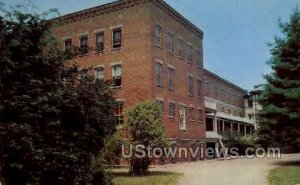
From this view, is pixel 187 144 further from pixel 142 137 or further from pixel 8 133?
pixel 8 133

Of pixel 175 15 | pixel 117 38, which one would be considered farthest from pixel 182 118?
pixel 117 38

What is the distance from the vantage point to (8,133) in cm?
900

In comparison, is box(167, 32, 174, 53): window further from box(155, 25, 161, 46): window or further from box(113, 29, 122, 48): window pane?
box(113, 29, 122, 48): window pane

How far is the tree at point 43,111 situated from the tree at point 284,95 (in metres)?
15.9

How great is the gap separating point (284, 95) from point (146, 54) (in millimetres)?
10405

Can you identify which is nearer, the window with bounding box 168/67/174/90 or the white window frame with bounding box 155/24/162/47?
the white window frame with bounding box 155/24/162/47

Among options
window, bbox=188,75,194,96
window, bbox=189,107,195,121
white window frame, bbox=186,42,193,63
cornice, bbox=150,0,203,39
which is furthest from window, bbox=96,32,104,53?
window, bbox=189,107,195,121

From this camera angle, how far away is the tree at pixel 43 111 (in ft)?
30.6

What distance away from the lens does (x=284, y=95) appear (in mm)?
24750

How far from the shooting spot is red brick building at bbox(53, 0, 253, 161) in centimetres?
3058

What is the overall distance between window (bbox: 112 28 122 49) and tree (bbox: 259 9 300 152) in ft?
38.1

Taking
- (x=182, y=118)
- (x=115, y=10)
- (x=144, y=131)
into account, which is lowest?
(x=144, y=131)

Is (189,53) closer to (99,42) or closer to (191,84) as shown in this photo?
(191,84)

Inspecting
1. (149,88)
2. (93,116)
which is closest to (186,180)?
(93,116)
